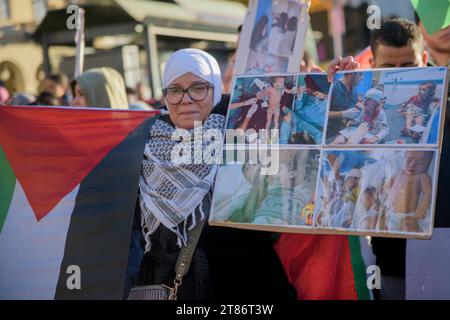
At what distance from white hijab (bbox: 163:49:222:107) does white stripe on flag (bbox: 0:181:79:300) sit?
691 mm

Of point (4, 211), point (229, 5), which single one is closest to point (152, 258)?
point (4, 211)

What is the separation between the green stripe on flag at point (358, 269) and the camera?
319 centimetres

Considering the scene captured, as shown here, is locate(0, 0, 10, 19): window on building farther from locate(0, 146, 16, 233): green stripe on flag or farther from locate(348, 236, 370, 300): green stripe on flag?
locate(348, 236, 370, 300): green stripe on flag

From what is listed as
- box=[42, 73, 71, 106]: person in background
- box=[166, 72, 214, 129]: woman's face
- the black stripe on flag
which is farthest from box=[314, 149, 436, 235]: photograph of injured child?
box=[42, 73, 71, 106]: person in background

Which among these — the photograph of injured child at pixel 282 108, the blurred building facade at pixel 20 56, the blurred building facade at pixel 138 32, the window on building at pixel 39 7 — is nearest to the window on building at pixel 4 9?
the blurred building facade at pixel 20 56

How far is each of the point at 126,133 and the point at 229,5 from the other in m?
8.96

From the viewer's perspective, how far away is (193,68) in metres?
3.17

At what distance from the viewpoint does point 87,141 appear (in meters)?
3.35

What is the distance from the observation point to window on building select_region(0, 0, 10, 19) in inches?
620

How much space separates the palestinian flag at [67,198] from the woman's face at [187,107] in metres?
0.21

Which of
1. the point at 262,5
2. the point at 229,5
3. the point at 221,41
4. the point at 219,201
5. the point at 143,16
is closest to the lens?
the point at 219,201

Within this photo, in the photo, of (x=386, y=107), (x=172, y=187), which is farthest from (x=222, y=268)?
(x=386, y=107)

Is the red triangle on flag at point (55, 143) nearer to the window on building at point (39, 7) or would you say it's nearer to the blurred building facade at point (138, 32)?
the blurred building facade at point (138, 32)

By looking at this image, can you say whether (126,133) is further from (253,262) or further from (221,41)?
(221,41)
